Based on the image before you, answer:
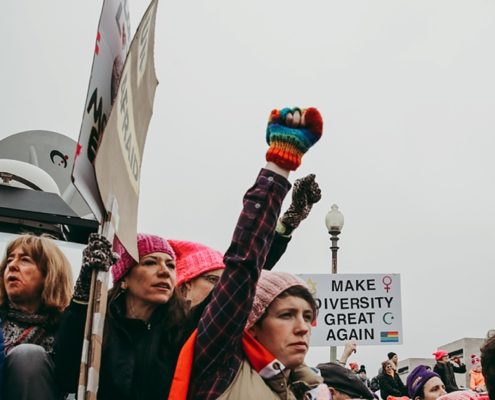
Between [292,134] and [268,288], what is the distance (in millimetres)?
637

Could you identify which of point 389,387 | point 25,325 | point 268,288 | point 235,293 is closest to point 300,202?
point 268,288

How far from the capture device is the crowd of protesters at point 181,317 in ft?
8.32

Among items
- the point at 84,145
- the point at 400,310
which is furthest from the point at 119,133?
the point at 400,310

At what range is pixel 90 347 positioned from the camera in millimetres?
2389

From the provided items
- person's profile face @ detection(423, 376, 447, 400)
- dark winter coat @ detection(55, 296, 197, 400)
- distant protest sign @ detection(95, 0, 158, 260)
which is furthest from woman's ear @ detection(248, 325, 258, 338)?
person's profile face @ detection(423, 376, 447, 400)

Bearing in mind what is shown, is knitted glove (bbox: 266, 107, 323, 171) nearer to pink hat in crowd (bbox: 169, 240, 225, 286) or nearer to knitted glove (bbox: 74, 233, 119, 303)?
knitted glove (bbox: 74, 233, 119, 303)

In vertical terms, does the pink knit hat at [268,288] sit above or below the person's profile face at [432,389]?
above

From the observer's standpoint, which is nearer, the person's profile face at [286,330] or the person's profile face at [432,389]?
the person's profile face at [286,330]

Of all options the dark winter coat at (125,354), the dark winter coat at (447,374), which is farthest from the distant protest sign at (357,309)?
the dark winter coat at (125,354)

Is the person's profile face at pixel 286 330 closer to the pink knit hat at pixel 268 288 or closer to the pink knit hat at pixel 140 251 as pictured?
the pink knit hat at pixel 268 288

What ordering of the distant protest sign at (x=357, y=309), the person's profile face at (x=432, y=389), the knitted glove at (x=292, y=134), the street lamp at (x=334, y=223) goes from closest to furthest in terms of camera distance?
the knitted glove at (x=292, y=134) < the person's profile face at (x=432, y=389) < the distant protest sign at (x=357, y=309) < the street lamp at (x=334, y=223)

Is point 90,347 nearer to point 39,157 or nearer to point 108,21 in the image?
point 108,21

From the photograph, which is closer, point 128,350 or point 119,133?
point 119,133

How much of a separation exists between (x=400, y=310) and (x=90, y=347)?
6657 mm
